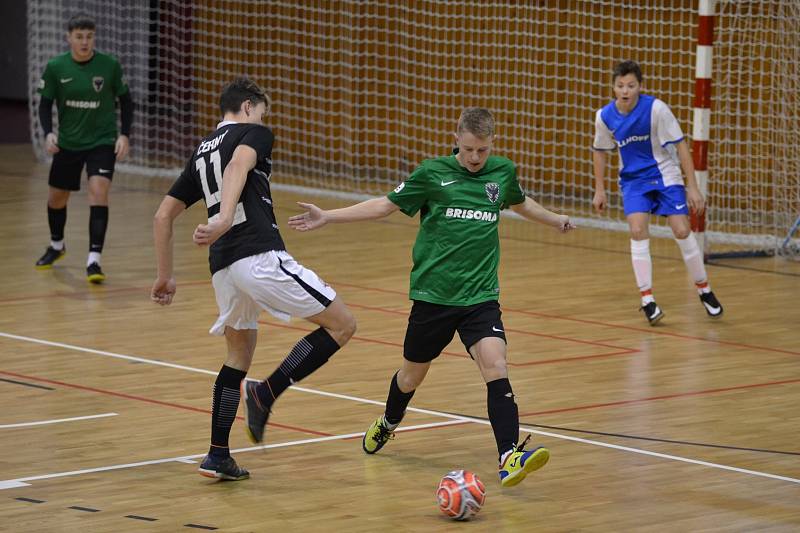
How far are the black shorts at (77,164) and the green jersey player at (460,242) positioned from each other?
5.44 metres

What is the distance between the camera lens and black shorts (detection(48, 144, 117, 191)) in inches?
448

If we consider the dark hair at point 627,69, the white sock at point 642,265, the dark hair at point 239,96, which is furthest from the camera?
the white sock at point 642,265

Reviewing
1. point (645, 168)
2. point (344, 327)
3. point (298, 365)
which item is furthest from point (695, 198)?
point (298, 365)

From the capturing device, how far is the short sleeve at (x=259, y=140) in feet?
19.8

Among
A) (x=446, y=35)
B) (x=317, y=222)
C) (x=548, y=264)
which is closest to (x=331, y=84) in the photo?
(x=446, y=35)

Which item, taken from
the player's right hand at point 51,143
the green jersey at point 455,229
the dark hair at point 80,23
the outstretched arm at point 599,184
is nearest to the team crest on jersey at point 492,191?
the green jersey at point 455,229

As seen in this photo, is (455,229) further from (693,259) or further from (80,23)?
(80,23)

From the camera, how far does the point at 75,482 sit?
6117 mm

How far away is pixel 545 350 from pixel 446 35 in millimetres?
8869

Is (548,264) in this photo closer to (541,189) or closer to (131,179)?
(541,189)

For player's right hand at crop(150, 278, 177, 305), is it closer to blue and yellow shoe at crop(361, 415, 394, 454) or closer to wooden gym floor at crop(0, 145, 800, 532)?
wooden gym floor at crop(0, 145, 800, 532)

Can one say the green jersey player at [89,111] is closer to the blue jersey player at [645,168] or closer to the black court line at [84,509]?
the blue jersey player at [645,168]

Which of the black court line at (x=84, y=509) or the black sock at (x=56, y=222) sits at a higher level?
the black sock at (x=56, y=222)

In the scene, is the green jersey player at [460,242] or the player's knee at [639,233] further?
the player's knee at [639,233]
